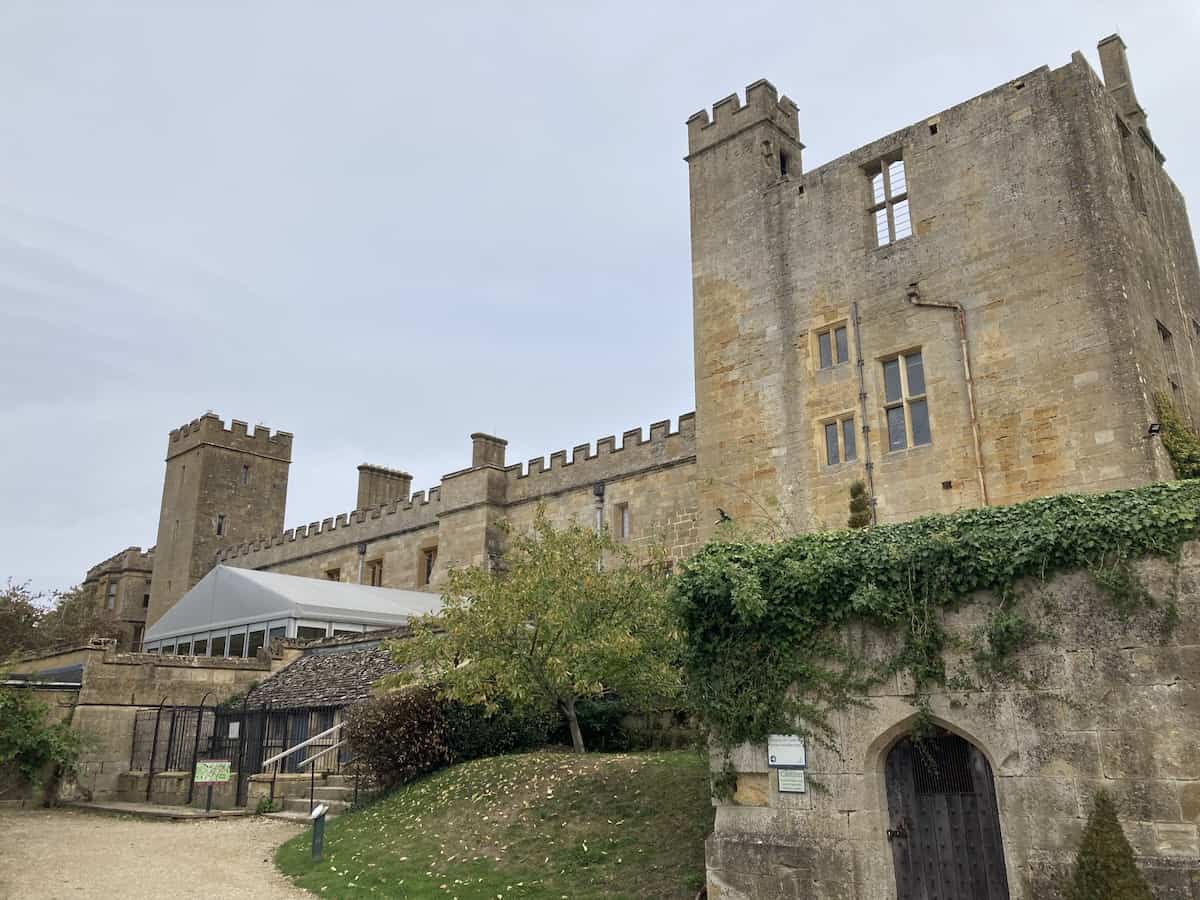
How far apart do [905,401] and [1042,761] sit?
10230 mm

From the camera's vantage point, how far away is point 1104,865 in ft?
21.4

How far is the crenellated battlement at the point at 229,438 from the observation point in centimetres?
3841

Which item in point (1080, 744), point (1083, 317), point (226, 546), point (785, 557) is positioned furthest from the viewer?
point (226, 546)

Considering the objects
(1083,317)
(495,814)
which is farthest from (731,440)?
(495,814)

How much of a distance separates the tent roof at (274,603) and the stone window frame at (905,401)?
13.9 m

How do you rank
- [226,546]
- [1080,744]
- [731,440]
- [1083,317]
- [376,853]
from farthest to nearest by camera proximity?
1. [226,546]
2. [731,440]
3. [1083,317]
4. [376,853]
5. [1080,744]

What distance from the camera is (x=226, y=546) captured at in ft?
125

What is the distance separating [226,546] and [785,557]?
112ft

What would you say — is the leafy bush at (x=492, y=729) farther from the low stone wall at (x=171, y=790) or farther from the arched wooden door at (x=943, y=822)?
the arched wooden door at (x=943, y=822)

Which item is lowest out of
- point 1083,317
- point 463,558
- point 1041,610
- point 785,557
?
point 1041,610

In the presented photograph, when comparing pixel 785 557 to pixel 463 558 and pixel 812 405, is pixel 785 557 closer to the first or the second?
pixel 812 405

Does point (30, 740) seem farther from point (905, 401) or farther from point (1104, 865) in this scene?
point (1104, 865)

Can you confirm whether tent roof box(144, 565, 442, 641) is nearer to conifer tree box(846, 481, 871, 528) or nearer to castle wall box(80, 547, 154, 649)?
conifer tree box(846, 481, 871, 528)

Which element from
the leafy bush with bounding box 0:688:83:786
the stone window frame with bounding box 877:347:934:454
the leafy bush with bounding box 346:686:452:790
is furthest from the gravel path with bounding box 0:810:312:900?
the stone window frame with bounding box 877:347:934:454
